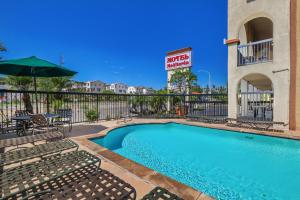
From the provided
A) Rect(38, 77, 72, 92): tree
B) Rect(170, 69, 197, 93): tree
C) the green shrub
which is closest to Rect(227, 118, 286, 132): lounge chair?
Rect(170, 69, 197, 93): tree

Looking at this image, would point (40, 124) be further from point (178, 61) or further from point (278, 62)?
point (178, 61)

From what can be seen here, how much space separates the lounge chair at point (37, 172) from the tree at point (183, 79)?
35.4 ft

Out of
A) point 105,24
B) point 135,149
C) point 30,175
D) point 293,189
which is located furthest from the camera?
point 105,24

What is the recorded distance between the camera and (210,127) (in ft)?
22.8

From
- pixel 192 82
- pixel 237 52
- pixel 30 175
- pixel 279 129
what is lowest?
pixel 279 129

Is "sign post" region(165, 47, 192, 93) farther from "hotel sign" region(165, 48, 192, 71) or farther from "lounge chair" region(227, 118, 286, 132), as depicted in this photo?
"lounge chair" region(227, 118, 286, 132)

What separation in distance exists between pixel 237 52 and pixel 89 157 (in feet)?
26.5

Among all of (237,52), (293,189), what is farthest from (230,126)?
(293,189)

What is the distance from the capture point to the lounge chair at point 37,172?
4.83 ft

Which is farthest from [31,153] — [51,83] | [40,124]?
[51,83]

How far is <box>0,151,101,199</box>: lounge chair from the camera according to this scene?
147 centimetres

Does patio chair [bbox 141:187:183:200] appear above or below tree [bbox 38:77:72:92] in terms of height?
below

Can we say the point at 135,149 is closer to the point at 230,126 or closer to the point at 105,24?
the point at 230,126

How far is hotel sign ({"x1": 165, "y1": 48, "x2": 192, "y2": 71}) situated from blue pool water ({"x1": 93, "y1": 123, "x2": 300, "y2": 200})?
6.82m
